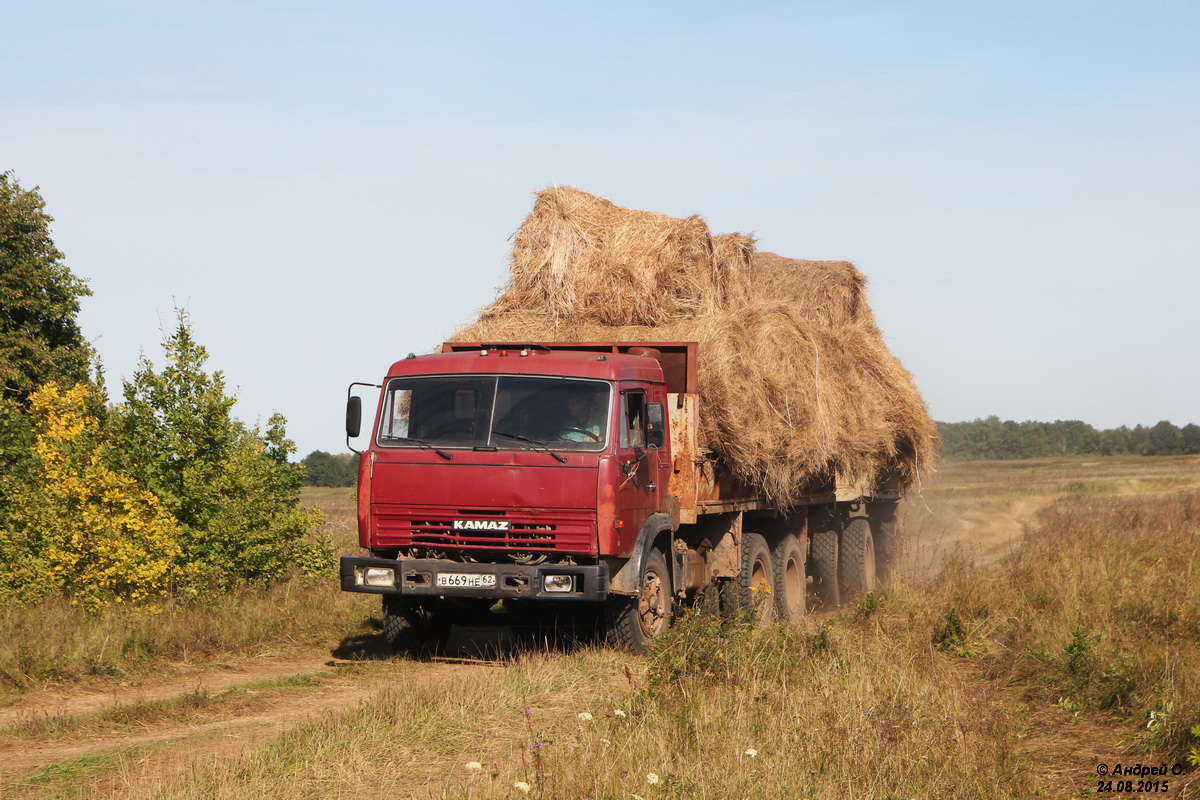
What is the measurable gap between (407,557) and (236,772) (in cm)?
402

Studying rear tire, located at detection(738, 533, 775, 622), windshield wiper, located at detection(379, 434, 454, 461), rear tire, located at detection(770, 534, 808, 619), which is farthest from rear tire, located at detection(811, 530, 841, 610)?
windshield wiper, located at detection(379, 434, 454, 461)

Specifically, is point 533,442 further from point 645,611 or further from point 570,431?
point 645,611

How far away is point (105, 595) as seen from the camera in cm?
1279

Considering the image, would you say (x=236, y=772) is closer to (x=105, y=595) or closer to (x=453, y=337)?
(x=453, y=337)

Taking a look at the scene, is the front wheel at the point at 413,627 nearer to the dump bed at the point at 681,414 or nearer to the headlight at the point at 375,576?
the headlight at the point at 375,576

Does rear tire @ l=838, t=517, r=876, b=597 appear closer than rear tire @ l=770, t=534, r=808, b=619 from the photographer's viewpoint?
No

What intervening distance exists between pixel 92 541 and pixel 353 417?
4474 millimetres

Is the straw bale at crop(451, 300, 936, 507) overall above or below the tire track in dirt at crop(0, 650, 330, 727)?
above

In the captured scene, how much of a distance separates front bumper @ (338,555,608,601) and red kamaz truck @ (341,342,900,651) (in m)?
0.01

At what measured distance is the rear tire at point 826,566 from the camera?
627 inches

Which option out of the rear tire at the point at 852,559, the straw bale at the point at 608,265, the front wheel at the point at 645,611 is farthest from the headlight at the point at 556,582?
the rear tire at the point at 852,559

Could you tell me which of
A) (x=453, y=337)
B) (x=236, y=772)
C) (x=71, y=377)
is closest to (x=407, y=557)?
(x=453, y=337)

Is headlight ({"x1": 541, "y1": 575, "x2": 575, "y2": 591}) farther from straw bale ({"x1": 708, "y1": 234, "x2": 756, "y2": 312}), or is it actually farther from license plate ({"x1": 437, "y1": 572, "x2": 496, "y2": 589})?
straw bale ({"x1": 708, "y1": 234, "x2": 756, "y2": 312})

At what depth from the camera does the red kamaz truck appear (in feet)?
31.4
